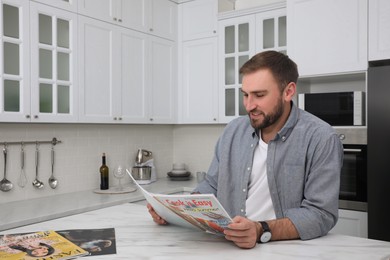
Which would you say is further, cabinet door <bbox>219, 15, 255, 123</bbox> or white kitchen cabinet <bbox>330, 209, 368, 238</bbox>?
cabinet door <bbox>219, 15, 255, 123</bbox>

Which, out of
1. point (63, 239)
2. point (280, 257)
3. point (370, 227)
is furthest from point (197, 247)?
point (370, 227)

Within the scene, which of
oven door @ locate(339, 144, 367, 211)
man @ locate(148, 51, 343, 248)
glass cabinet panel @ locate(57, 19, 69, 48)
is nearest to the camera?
man @ locate(148, 51, 343, 248)

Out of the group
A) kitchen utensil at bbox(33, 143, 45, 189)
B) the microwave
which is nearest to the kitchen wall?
kitchen utensil at bbox(33, 143, 45, 189)

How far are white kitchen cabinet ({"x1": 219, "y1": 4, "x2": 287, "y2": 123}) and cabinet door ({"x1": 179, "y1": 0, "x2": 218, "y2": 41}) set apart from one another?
0.35 ft

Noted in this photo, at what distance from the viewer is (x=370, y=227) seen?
2.48 m

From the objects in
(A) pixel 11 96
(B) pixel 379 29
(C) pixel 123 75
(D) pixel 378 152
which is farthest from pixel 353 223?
(A) pixel 11 96

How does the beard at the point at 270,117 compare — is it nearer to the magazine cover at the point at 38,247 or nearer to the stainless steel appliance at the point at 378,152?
the magazine cover at the point at 38,247

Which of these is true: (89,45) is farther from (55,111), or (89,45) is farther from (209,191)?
(209,191)

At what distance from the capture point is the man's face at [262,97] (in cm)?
154

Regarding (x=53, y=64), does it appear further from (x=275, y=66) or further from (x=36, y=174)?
(x=275, y=66)

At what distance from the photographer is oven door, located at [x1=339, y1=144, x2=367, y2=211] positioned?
8.57 feet

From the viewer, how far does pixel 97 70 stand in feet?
9.91

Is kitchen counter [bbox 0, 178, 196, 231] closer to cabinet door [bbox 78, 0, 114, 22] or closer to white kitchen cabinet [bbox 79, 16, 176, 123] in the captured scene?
white kitchen cabinet [bbox 79, 16, 176, 123]

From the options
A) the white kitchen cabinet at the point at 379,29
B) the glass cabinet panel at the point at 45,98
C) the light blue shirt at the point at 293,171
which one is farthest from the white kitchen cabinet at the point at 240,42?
the light blue shirt at the point at 293,171
